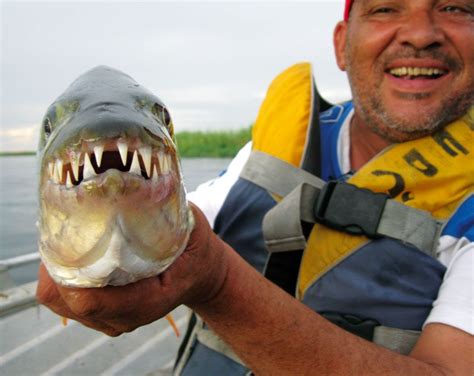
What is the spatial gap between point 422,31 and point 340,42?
60 centimetres

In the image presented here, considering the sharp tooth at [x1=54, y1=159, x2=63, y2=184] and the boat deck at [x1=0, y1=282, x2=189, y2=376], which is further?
the boat deck at [x1=0, y1=282, x2=189, y2=376]

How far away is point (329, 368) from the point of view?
4.61 feet

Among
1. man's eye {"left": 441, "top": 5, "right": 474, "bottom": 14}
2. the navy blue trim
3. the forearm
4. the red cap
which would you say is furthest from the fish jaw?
the red cap

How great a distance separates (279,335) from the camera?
53.7 inches

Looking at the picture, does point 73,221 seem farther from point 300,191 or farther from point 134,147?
point 300,191

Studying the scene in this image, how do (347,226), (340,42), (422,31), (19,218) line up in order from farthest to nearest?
(19,218), (340,42), (422,31), (347,226)

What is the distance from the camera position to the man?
1.18m

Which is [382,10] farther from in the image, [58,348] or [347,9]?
[58,348]

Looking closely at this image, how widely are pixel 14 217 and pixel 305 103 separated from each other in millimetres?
5208

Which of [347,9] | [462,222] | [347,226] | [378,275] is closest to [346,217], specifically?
[347,226]

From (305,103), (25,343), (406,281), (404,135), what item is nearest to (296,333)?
(406,281)

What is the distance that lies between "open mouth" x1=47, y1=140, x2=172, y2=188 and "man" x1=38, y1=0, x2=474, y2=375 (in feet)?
→ 1.00

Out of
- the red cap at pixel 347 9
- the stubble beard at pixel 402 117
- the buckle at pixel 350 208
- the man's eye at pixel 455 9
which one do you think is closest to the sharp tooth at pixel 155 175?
the buckle at pixel 350 208

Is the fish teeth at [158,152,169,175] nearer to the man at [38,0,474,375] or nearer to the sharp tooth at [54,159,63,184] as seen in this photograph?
the sharp tooth at [54,159,63,184]
